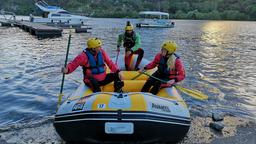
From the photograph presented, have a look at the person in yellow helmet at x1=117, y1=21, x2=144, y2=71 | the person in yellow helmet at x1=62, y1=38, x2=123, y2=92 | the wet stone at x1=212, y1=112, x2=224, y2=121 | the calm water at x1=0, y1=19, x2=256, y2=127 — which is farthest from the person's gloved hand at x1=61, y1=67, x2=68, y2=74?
the wet stone at x1=212, y1=112, x2=224, y2=121

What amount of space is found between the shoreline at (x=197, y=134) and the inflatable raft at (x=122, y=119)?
2.74 ft

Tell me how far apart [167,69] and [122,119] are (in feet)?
8.43

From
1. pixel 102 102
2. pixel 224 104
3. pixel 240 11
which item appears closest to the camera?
pixel 102 102

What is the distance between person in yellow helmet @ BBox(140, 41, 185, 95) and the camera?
8.26 meters

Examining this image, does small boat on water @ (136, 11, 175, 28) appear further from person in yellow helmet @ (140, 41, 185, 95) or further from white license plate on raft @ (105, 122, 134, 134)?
white license plate on raft @ (105, 122, 134, 134)

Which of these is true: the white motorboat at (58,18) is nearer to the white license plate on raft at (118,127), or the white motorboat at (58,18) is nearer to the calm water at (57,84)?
the calm water at (57,84)

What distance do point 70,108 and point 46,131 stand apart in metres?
1.56

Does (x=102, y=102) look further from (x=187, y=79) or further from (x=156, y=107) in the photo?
(x=187, y=79)

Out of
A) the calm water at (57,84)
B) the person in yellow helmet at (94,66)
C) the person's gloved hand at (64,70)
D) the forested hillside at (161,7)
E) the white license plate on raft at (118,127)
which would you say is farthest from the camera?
the forested hillside at (161,7)

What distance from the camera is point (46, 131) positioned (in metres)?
8.04

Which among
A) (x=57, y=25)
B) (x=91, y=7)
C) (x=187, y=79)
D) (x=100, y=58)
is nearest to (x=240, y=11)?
(x=91, y=7)

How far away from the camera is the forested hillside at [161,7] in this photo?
10906 cm

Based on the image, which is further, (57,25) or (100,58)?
(57,25)

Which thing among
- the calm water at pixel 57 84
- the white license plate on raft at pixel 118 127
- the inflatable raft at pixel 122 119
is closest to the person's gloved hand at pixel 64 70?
the inflatable raft at pixel 122 119
